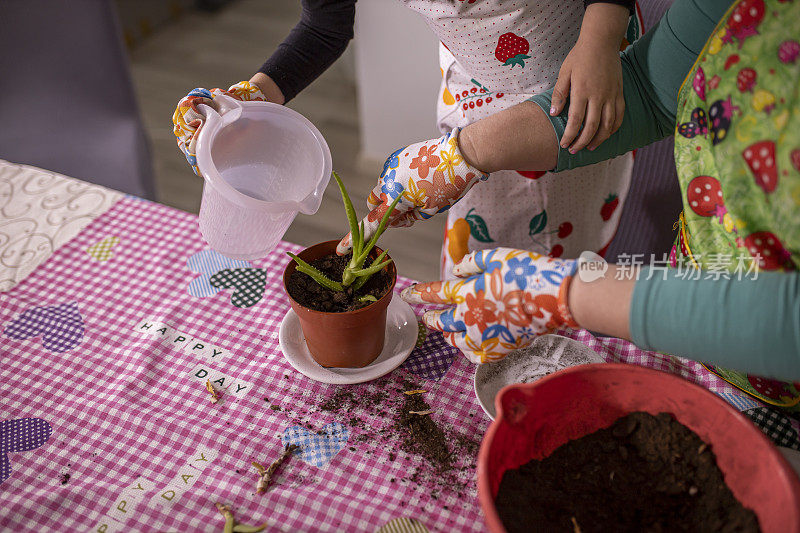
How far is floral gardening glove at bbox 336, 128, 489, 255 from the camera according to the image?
0.79m

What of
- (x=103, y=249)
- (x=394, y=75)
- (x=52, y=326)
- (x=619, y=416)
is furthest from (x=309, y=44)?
(x=394, y=75)

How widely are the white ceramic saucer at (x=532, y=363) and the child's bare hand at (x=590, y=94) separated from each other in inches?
10.2

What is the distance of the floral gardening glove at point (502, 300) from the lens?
639 millimetres

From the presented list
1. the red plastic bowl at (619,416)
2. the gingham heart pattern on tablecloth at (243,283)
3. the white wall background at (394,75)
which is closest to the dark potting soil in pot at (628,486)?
the red plastic bowl at (619,416)

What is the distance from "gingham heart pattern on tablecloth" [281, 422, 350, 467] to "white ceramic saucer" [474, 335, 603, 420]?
0.18 metres

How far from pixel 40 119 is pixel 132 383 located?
3.69ft

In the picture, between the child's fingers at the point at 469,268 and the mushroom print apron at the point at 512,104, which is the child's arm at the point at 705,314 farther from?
the mushroom print apron at the point at 512,104

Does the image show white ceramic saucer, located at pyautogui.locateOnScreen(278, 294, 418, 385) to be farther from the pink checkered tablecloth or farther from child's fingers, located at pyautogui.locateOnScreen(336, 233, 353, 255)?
child's fingers, located at pyautogui.locateOnScreen(336, 233, 353, 255)

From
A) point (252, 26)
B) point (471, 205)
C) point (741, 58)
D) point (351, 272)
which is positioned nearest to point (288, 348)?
point (351, 272)

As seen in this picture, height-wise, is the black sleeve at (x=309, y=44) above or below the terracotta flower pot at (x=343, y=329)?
above

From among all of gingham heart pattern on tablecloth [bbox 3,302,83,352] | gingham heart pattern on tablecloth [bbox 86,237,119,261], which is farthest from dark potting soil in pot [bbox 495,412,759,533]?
gingham heart pattern on tablecloth [bbox 86,237,119,261]

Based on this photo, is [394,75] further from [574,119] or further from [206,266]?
[574,119]

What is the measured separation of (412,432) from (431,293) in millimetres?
173

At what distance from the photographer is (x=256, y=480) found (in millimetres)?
713
